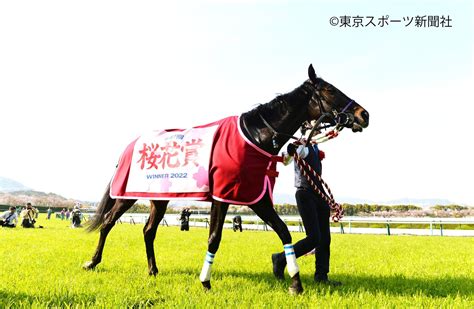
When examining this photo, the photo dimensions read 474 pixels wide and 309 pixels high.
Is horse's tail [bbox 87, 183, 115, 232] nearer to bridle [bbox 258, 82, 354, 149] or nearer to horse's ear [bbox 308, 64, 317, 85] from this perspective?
bridle [bbox 258, 82, 354, 149]

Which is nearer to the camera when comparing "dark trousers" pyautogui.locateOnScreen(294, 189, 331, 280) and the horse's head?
the horse's head

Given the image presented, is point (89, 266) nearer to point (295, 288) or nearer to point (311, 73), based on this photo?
point (295, 288)

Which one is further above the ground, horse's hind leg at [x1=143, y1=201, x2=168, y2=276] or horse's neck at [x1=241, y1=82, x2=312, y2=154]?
horse's neck at [x1=241, y1=82, x2=312, y2=154]

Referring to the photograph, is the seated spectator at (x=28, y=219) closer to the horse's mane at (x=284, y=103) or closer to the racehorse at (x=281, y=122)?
the racehorse at (x=281, y=122)

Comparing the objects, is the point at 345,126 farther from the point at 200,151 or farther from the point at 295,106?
the point at 200,151

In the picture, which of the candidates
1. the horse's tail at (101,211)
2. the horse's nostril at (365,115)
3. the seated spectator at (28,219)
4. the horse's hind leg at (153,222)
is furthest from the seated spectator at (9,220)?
the horse's nostril at (365,115)

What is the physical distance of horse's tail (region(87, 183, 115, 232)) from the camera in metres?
7.49

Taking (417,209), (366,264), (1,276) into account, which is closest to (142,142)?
(1,276)

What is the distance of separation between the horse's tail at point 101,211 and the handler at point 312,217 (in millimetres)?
3292

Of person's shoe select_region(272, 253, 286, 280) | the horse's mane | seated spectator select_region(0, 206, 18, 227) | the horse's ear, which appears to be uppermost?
the horse's ear

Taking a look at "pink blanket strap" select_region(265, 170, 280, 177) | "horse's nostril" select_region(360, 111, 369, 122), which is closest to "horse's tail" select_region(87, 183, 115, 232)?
"pink blanket strap" select_region(265, 170, 280, 177)

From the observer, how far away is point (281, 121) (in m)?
5.39

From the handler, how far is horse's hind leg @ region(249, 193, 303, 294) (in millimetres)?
646

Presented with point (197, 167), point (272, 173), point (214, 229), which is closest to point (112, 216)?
point (197, 167)
